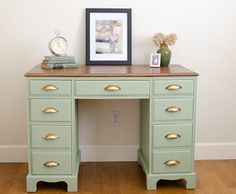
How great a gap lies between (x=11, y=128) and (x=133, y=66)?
1148 millimetres

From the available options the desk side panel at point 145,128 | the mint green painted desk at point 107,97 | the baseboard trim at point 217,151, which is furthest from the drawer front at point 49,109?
the baseboard trim at point 217,151

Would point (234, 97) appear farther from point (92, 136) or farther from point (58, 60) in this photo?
point (58, 60)

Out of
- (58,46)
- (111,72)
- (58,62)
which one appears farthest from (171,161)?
(58,46)

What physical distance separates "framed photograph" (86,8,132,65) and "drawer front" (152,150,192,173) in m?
0.86

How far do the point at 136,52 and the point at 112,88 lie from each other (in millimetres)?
703

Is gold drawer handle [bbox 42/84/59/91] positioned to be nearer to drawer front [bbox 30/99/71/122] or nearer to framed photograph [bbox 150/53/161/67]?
drawer front [bbox 30/99/71/122]

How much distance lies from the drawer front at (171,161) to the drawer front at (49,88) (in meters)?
0.77

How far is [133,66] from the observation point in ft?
11.2

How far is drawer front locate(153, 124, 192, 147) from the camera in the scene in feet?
9.95

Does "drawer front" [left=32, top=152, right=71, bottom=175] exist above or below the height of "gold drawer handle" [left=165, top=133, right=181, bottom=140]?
below

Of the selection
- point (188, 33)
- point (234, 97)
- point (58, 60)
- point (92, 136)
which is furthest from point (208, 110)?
point (58, 60)

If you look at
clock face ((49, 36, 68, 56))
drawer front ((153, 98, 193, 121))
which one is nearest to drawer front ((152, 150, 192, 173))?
drawer front ((153, 98, 193, 121))

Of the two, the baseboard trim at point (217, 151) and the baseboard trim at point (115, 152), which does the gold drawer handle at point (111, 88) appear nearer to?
the baseboard trim at point (115, 152)

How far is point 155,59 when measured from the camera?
3.35 m
